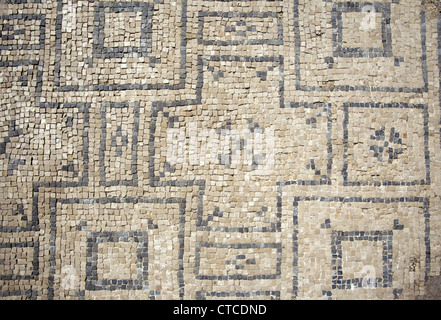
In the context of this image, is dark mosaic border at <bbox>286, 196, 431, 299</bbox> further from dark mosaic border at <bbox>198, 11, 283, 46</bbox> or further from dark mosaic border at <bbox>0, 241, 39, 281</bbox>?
dark mosaic border at <bbox>0, 241, 39, 281</bbox>

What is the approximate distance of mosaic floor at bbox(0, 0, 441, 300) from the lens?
3400mm

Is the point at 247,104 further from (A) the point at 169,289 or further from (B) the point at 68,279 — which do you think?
(B) the point at 68,279

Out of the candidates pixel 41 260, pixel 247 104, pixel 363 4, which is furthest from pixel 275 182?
pixel 41 260

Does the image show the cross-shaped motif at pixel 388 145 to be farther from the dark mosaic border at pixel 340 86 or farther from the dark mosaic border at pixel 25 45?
the dark mosaic border at pixel 25 45

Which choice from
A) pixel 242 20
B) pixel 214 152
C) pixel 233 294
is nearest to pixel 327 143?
pixel 214 152

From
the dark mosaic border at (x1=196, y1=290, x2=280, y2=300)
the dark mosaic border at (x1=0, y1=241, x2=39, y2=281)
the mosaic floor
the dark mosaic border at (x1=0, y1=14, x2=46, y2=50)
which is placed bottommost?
the dark mosaic border at (x1=196, y1=290, x2=280, y2=300)

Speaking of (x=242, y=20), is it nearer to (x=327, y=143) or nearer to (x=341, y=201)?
(x=327, y=143)

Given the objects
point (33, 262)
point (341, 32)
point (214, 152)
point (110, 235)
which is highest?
point (341, 32)

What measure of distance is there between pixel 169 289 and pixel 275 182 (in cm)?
123

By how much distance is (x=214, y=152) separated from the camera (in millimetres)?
3430

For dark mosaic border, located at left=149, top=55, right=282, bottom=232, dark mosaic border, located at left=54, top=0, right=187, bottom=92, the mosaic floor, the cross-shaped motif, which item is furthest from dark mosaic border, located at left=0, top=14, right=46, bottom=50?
the cross-shaped motif

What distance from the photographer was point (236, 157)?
343 centimetres

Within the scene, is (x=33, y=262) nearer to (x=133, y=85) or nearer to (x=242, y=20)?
(x=133, y=85)

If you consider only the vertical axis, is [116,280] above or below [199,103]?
below
